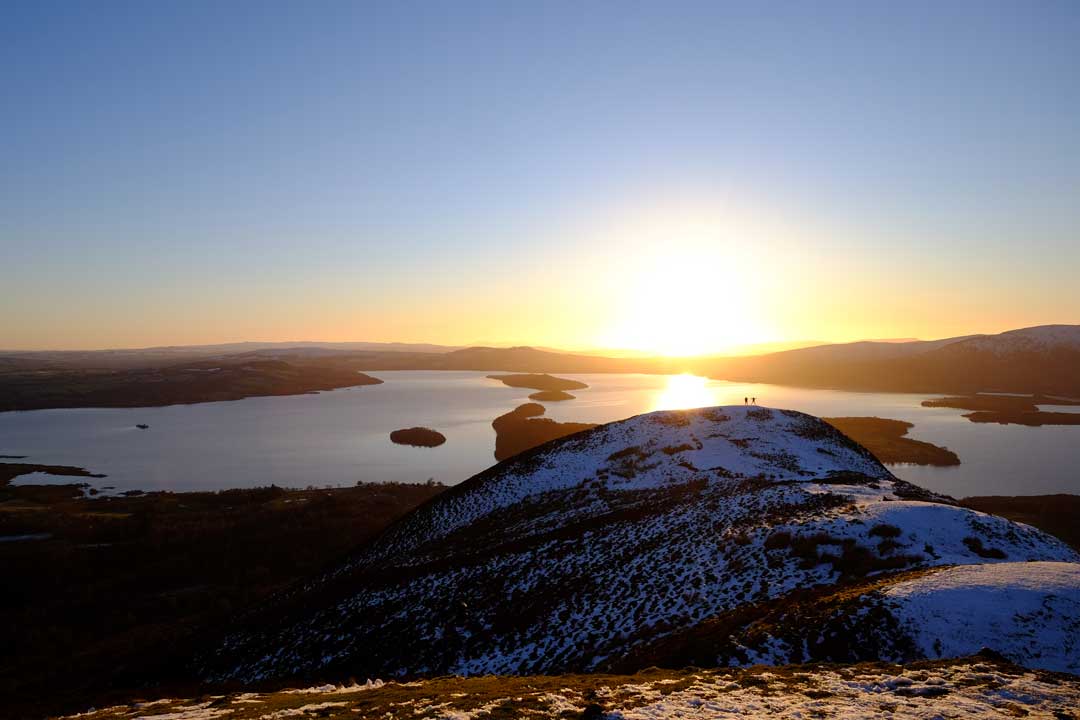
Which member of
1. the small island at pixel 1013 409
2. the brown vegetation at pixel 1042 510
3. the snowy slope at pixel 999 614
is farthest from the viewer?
the small island at pixel 1013 409

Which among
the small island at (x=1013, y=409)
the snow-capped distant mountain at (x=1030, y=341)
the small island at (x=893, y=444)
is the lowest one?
the small island at (x=893, y=444)

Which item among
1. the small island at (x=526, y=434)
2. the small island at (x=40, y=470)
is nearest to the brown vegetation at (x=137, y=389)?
the small island at (x=40, y=470)

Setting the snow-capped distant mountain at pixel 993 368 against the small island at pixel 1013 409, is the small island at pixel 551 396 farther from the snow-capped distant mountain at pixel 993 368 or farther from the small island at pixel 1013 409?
the snow-capped distant mountain at pixel 993 368

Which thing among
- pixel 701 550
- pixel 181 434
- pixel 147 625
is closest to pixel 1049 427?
pixel 701 550

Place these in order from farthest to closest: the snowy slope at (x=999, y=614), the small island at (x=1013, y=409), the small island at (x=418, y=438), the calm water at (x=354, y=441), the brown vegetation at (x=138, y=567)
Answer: the small island at (x=1013, y=409)
the small island at (x=418, y=438)
the calm water at (x=354, y=441)
the brown vegetation at (x=138, y=567)
the snowy slope at (x=999, y=614)

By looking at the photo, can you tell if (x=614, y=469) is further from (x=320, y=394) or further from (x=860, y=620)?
(x=320, y=394)

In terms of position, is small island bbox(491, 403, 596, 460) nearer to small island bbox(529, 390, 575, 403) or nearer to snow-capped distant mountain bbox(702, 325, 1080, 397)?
small island bbox(529, 390, 575, 403)

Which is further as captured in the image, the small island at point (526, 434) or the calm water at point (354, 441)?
the small island at point (526, 434)

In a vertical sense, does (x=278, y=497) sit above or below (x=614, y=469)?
below
